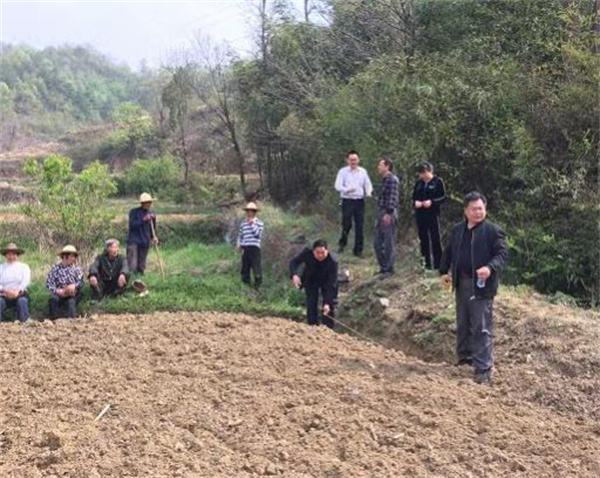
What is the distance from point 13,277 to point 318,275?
4514 millimetres

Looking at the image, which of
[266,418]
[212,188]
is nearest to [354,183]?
[266,418]

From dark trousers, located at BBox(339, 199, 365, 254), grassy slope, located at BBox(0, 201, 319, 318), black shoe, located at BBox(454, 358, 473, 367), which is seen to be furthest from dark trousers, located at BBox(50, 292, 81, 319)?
black shoe, located at BBox(454, 358, 473, 367)

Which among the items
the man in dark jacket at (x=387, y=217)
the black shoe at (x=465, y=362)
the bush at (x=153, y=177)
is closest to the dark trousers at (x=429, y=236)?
the man in dark jacket at (x=387, y=217)

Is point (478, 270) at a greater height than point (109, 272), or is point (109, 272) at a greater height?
point (478, 270)

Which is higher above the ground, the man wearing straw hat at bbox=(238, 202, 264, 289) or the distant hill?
the distant hill

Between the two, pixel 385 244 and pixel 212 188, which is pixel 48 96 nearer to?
pixel 212 188

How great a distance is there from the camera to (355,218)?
1204 centimetres

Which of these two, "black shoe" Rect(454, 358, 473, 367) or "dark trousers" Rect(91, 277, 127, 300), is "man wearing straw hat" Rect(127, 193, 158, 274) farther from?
"black shoe" Rect(454, 358, 473, 367)

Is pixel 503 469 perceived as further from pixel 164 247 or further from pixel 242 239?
pixel 164 247

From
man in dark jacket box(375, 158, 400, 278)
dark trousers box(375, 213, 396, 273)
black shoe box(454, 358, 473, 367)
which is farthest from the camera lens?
dark trousers box(375, 213, 396, 273)

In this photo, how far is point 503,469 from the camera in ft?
16.9

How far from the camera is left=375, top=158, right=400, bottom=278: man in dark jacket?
1031 cm

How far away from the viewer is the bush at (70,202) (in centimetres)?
1412

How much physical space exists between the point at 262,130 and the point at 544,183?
12.1 m
